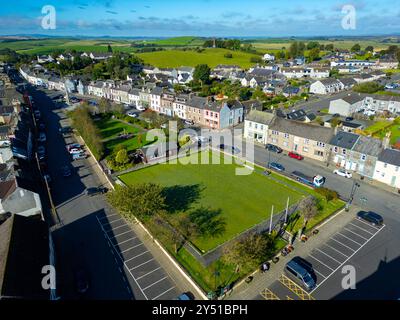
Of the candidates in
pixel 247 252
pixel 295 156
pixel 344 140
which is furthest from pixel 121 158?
pixel 344 140

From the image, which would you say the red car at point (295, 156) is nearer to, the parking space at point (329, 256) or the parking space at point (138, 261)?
the parking space at point (329, 256)

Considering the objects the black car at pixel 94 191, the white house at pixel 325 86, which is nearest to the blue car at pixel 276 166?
the black car at pixel 94 191

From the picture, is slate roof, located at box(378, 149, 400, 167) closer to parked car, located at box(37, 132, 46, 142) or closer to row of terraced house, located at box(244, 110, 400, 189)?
row of terraced house, located at box(244, 110, 400, 189)

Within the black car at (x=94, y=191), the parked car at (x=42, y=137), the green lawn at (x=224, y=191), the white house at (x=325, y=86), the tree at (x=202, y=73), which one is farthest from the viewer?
the tree at (x=202, y=73)

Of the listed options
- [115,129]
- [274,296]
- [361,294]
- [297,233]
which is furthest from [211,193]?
[115,129]

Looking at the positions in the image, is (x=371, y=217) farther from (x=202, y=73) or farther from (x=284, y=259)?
(x=202, y=73)

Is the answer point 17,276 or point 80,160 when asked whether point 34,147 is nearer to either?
point 80,160
